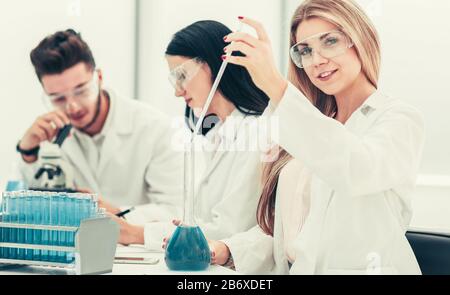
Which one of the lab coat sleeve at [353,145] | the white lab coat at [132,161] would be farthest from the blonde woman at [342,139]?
the white lab coat at [132,161]

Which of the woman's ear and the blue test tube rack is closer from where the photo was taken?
the blue test tube rack

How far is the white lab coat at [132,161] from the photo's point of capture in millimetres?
2102

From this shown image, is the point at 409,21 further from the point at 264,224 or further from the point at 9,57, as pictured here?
the point at 9,57

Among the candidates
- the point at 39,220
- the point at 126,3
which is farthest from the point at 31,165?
the point at 39,220

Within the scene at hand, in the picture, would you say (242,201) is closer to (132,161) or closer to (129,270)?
(129,270)

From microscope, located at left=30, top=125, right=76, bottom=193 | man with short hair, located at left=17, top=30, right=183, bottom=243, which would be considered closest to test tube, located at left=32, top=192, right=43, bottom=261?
man with short hair, located at left=17, top=30, right=183, bottom=243

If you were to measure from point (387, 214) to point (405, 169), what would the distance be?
0.31 feet

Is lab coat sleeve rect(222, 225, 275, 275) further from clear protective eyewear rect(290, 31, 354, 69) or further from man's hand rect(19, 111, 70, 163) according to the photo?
man's hand rect(19, 111, 70, 163)

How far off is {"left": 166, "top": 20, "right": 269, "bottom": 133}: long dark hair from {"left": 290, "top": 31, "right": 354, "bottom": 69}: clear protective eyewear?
5.5 inches

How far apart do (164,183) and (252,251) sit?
781 millimetres

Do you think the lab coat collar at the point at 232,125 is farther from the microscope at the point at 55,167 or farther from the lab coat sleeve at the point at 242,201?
the microscope at the point at 55,167

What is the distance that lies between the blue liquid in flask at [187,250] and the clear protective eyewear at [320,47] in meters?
0.44

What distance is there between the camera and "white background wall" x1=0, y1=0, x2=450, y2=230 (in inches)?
50.5

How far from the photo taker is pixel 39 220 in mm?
1154
